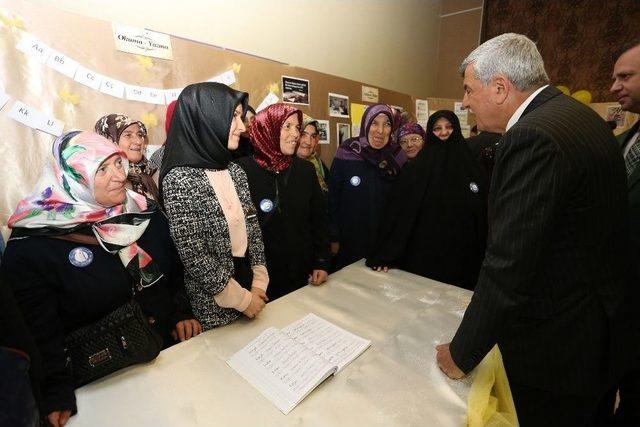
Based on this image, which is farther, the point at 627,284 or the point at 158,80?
the point at 158,80

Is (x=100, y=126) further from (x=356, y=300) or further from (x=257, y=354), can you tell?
(x=356, y=300)

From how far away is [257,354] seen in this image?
94cm

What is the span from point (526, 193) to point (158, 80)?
1.55 meters

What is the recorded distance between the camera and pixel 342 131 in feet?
8.61

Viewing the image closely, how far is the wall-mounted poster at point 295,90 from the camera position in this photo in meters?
2.11

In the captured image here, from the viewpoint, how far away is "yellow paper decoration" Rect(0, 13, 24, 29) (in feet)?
3.56

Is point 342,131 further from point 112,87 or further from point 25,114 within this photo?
point 25,114

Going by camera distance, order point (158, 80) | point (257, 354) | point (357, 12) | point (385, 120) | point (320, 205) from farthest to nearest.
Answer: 1. point (357, 12)
2. point (385, 120)
3. point (320, 205)
4. point (158, 80)
5. point (257, 354)

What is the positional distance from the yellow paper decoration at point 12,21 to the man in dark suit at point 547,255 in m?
1.57

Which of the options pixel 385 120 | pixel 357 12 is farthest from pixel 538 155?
pixel 357 12

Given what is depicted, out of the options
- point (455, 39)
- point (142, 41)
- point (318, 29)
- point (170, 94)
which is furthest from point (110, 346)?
point (455, 39)

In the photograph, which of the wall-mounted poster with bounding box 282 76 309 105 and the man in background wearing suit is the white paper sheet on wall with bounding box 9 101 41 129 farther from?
the man in background wearing suit

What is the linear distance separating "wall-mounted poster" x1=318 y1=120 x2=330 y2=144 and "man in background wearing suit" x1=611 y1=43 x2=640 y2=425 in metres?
1.66

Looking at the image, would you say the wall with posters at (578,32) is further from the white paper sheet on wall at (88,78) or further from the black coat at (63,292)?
the black coat at (63,292)
